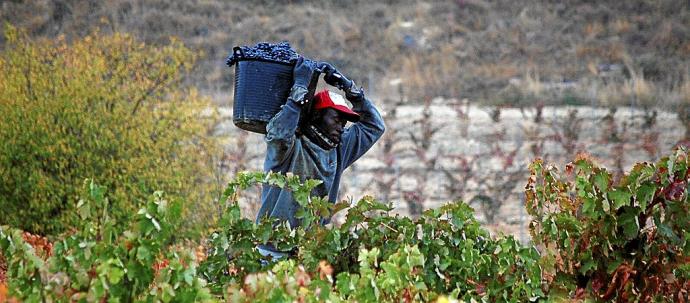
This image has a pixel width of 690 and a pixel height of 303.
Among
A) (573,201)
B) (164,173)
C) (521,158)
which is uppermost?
(573,201)

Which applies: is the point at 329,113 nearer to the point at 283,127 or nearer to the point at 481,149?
the point at 283,127

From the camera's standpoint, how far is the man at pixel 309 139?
5.67m

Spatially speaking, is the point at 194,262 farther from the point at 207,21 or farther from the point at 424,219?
the point at 207,21

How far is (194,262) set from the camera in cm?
356

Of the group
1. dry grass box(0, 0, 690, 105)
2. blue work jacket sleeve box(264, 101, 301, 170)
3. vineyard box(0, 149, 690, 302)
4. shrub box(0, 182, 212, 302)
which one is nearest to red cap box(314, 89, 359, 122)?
blue work jacket sleeve box(264, 101, 301, 170)

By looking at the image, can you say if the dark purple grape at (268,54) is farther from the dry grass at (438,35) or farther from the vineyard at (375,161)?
the dry grass at (438,35)

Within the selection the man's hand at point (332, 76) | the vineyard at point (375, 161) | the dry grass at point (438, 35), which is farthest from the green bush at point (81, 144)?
the dry grass at point (438, 35)

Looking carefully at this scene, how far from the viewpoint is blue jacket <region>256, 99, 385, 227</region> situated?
223 inches

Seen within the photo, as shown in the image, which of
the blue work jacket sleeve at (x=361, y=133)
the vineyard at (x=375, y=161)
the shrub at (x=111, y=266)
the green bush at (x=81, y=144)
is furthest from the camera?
the green bush at (x=81, y=144)

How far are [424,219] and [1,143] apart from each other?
765 centimetres

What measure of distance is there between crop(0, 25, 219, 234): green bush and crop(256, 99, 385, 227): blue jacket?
5347mm

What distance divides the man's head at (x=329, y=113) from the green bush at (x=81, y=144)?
218 inches

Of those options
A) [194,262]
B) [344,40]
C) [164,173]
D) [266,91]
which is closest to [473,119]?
[344,40]

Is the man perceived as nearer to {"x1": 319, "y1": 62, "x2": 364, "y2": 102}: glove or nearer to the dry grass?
{"x1": 319, "y1": 62, "x2": 364, "y2": 102}: glove
